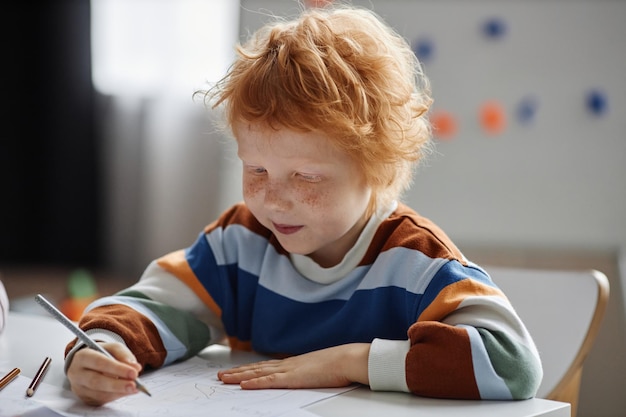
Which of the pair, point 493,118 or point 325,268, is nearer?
point 325,268

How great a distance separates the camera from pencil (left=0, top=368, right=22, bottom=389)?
81 cm

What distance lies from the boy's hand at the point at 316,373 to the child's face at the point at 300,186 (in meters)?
0.17

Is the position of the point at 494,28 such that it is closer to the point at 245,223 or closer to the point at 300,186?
the point at 245,223

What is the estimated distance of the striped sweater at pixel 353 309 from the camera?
79 cm

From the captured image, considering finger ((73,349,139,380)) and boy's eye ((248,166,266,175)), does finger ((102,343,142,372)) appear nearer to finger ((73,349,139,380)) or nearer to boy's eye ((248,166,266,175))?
finger ((73,349,139,380))

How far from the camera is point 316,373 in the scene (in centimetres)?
82

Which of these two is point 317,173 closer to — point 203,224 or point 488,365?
point 488,365

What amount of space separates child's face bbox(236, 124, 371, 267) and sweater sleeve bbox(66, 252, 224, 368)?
17cm

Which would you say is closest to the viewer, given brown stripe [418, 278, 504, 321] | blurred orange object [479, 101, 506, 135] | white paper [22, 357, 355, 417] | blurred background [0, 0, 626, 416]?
white paper [22, 357, 355, 417]

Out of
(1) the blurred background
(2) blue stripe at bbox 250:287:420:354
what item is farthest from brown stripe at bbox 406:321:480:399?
(1) the blurred background

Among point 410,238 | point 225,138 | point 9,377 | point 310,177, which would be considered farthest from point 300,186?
point 225,138

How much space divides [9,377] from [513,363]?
20.4 inches

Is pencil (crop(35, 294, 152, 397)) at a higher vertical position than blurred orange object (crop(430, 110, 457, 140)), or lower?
lower

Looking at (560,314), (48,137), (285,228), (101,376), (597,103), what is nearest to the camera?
(101,376)
